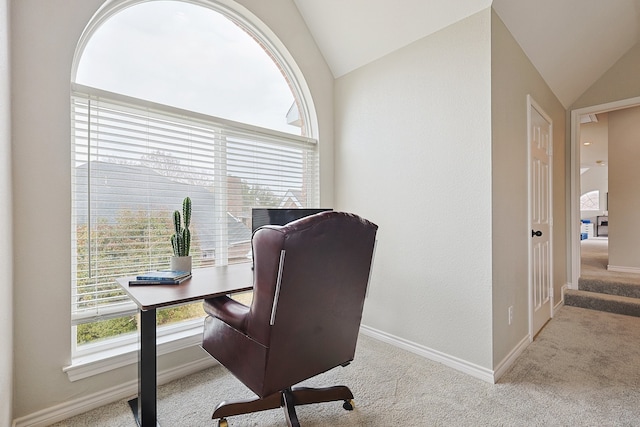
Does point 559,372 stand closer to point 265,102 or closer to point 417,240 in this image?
point 417,240

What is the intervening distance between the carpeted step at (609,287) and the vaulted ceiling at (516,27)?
216 cm

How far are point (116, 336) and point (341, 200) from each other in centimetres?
199

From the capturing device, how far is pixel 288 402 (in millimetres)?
1434

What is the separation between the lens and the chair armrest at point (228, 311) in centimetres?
125

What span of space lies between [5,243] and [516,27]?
309cm

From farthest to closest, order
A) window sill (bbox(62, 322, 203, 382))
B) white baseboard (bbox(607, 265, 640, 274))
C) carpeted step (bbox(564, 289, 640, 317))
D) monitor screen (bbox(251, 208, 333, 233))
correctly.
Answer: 1. white baseboard (bbox(607, 265, 640, 274))
2. carpeted step (bbox(564, 289, 640, 317))
3. monitor screen (bbox(251, 208, 333, 233))
4. window sill (bbox(62, 322, 203, 382))

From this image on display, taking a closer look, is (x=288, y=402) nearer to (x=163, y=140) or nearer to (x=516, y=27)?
(x=163, y=140)

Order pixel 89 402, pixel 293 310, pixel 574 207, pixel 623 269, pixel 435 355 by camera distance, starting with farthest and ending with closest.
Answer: pixel 623 269 → pixel 574 207 → pixel 435 355 → pixel 89 402 → pixel 293 310

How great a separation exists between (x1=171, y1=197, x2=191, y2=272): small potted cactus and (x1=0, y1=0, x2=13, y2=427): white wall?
660mm

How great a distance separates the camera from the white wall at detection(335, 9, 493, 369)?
6.32 feet

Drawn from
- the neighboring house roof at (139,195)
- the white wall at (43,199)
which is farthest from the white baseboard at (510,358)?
the white wall at (43,199)

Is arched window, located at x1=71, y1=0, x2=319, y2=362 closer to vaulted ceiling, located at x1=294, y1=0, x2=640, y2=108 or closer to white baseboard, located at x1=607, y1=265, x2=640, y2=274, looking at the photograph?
vaulted ceiling, located at x1=294, y1=0, x2=640, y2=108

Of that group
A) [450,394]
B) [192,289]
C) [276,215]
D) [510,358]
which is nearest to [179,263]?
[192,289]

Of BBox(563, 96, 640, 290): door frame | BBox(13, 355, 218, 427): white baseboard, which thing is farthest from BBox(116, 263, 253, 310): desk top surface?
BBox(563, 96, 640, 290): door frame
